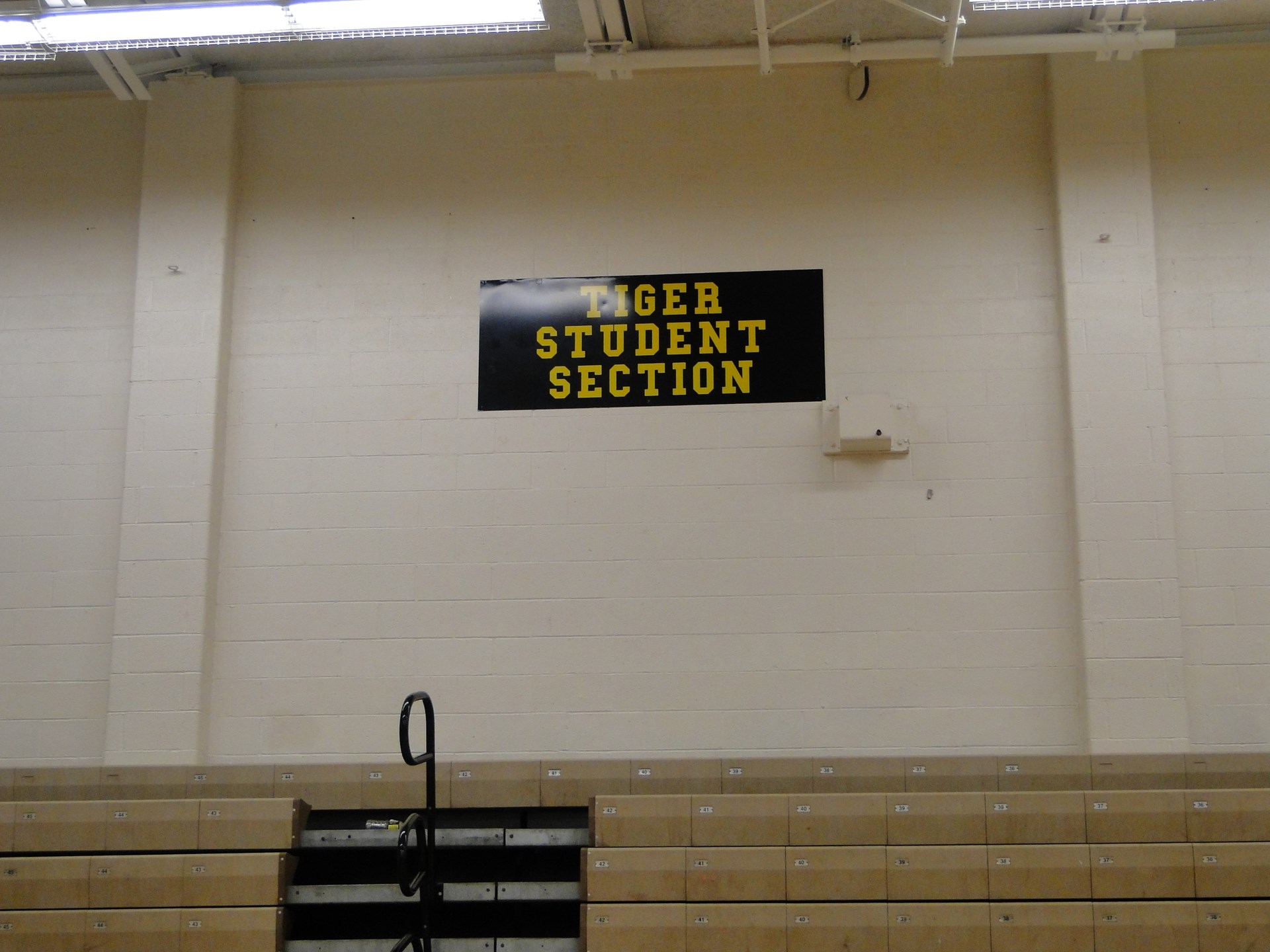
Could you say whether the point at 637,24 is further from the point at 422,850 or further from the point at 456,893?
the point at 456,893

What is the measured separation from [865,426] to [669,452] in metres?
0.98

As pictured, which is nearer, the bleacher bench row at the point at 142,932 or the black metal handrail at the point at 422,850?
the black metal handrail at the point at 422,850

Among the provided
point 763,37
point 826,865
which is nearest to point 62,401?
point 763,37

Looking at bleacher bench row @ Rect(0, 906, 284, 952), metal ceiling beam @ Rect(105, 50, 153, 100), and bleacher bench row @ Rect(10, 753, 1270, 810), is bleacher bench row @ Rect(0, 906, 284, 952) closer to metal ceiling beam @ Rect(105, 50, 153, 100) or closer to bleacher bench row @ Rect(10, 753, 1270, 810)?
bleacher bench row @ Rect(10, 753, 1270, 810)

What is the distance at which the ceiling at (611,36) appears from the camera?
540 cm

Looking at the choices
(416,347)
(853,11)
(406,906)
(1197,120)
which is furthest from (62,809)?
(1197,120)

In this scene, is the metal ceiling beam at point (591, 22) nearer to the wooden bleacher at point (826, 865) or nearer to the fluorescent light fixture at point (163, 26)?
the fluorescent light fixture at point (163, 26)

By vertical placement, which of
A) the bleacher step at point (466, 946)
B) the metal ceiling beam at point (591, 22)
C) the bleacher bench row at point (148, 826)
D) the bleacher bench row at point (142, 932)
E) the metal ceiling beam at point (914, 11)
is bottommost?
the bleacher step at point (466, 946)

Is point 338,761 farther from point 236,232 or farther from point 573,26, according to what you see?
point 573,26

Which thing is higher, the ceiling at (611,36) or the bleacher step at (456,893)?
the ceiling at (611,36)

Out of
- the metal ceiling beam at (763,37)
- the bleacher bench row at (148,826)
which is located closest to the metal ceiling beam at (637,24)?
the metal ceiling beam at (763,37)

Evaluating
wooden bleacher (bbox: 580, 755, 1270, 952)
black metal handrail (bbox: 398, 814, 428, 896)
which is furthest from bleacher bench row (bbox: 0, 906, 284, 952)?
wooden bleacher (bbox: 580, 755, 1270, 952)

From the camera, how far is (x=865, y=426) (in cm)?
541

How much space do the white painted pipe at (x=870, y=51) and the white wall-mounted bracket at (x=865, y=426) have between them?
5.65ft
